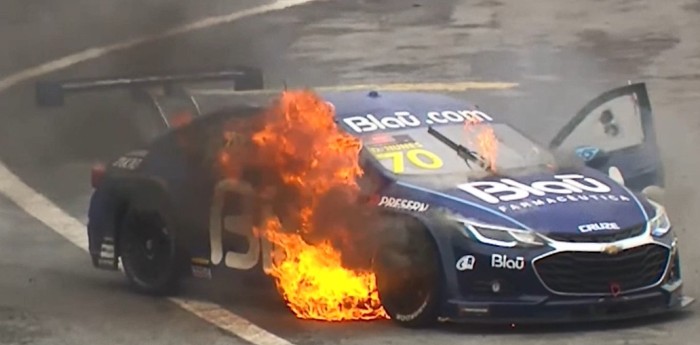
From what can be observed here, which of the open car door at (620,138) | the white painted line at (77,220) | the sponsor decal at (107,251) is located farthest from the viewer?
the sponsor decal at (107,251)

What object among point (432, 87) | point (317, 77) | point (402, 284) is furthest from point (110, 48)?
point (402, 284)

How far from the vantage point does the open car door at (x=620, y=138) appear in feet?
30.6

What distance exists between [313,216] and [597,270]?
1.43 metres

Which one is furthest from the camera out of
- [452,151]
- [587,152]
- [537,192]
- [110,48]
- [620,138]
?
[110,48]

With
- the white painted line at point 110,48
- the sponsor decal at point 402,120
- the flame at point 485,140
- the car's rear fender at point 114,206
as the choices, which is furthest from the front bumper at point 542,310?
the white painted line at point 110,48

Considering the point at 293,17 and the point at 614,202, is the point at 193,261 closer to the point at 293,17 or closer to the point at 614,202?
the point at 614,202

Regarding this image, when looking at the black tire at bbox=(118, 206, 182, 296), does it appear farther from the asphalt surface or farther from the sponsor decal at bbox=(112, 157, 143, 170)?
the sponsor decal at bbox=(112, 157, 143, 170)

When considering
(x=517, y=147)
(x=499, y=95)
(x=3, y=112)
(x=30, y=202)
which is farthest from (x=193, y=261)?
(x=3, y=112)

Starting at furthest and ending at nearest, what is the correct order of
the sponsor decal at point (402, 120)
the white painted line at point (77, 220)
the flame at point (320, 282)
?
the sponsor decal at point (402, 120) < the white painted line at point (77, 220) < the flame at point (320, 282)

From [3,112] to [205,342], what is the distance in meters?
9.44

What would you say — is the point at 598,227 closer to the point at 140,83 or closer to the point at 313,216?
the point at 313,216

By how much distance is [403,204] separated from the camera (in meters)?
8.04

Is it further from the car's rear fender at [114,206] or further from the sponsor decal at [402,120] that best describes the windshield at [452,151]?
the car's rear fender at [114,206]

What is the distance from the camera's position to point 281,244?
331 inches
